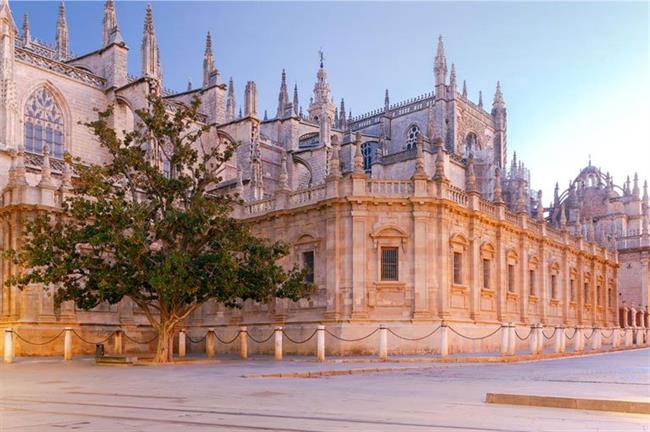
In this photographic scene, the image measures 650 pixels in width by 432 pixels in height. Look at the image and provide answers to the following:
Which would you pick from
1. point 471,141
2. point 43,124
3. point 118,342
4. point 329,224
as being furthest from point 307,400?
point 471,141

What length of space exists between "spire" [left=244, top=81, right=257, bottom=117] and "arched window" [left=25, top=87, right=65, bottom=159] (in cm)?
1167

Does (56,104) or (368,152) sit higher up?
(368,152)

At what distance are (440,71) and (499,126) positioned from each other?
1271 centimetres

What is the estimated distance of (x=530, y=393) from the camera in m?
11.9

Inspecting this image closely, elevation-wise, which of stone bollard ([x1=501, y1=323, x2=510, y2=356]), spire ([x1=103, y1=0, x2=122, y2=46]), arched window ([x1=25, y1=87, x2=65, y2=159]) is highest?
spire ([x1=103, y1=0, x2=122, y2=46])

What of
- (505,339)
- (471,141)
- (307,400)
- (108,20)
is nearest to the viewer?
(307,400)

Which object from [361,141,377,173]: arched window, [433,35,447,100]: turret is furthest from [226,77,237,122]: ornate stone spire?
[433,35,447,100]: turret

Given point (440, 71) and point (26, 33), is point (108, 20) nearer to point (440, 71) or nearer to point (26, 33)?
point (26, 33)

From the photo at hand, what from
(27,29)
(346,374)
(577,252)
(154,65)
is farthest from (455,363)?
(27,29)

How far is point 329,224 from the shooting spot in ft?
92.4

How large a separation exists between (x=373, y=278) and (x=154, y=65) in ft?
66.3

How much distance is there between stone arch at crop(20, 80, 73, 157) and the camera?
3597cm

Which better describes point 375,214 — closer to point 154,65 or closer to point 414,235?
point 414,235

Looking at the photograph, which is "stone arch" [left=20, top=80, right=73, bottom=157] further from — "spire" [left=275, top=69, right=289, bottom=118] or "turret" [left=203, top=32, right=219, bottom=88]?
"spire" [left=275, top=69, right=289, bottom=118]
